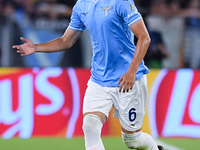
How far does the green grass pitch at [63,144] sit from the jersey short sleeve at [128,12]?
2.31 metres

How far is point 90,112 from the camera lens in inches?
135

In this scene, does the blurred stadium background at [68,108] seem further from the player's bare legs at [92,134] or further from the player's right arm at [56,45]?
the player's bare legs at [92,134]

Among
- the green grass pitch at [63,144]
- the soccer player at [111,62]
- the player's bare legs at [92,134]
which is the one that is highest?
the soccer player at [111,62]

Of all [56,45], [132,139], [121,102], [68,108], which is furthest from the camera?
[68,108]

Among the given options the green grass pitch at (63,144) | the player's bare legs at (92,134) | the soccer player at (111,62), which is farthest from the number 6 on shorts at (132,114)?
the green grass pitch at (63,144)

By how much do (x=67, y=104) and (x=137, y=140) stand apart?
98.5 inches

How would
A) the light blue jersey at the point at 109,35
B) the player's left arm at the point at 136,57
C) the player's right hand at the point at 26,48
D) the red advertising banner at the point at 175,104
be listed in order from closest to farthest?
the player's left arm at the point at 136,57 < the light blue jersey at the point at 109,35 < the player's right hand at the point at 26,48 < the red advertising banner at the point at 175,104

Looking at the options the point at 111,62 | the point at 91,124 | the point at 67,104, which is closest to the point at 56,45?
the point at 111,62

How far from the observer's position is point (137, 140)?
3730mm

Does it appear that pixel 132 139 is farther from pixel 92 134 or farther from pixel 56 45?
pixel 56 45

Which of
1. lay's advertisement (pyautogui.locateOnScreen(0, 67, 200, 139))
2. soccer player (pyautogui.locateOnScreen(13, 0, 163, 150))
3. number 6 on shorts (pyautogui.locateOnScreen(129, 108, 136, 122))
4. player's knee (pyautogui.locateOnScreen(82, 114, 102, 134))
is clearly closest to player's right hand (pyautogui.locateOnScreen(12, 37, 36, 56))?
soccer player (pyautogui.locateOnScreen(13, 0, 163, 150))

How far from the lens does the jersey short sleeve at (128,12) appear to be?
130 inches

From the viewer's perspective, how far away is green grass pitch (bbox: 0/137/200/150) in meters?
5.21

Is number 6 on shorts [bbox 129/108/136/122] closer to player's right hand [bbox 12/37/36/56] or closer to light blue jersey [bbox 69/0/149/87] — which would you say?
light blue jersey [bbox 69/0/149/87]
